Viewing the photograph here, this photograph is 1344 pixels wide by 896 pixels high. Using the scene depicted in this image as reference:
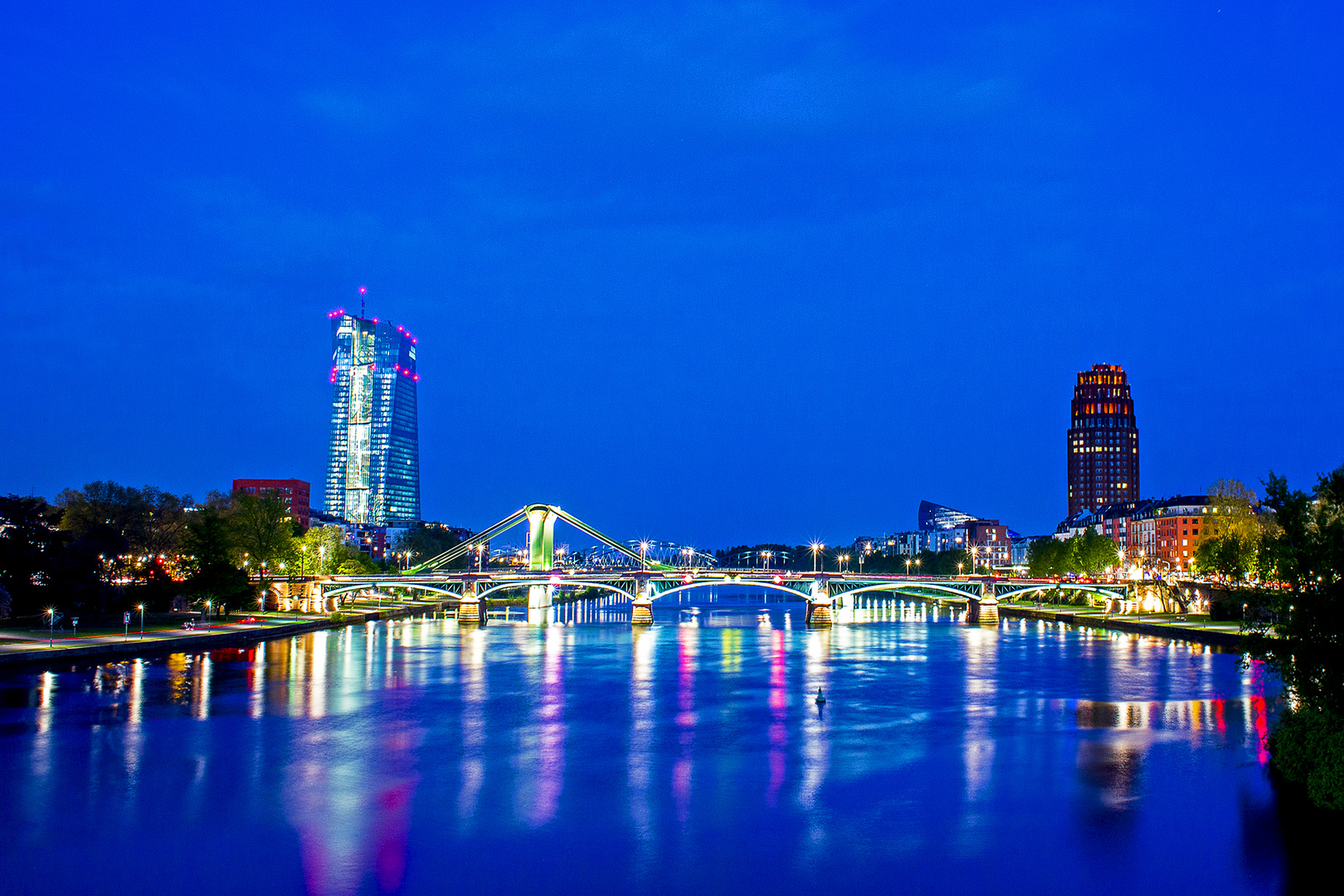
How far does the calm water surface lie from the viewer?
68.9ft

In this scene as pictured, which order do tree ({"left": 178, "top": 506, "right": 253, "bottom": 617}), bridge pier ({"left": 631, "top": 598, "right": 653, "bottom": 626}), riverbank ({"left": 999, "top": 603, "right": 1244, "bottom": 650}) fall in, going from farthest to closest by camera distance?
bridge pier ({"left": 631, "top": 598, "right": 653, "bottom": 626})
tree ({"left": 178, "top": 506, "right": 253, "bottom": 617})
riverbank ({"left": 999, "top": 603, "right": 1244, "bottom": 650})

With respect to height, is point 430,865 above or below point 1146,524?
below

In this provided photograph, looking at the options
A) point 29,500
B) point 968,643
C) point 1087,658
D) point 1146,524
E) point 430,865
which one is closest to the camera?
point 430,865

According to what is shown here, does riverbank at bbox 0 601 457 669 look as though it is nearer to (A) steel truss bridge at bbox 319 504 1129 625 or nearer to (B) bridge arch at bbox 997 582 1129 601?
(A) steel truss bridge at bbox 319 504 1129 625

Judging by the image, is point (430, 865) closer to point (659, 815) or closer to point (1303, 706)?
point (659, 815)

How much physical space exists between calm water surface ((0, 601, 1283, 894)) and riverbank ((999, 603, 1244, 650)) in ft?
54.0

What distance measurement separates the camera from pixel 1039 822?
24.7m

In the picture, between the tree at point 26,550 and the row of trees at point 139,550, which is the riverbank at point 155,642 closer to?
the row of trees at point 139,550

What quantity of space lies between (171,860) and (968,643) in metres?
68.3

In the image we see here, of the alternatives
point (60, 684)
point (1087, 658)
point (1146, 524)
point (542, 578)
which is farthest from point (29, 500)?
point (1146, 524)

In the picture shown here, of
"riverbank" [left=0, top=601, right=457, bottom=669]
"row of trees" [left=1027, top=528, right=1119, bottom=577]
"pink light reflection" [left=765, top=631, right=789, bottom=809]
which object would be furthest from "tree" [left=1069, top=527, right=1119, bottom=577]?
"riverbank" [left=0, top=601, right=457, bottom=669]

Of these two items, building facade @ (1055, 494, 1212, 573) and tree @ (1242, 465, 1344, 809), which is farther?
building facade @ (1055, 494, 1212, 573)

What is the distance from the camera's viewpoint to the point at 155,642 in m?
64.1

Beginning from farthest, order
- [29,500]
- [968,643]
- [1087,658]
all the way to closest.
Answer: [968,643]
[29,500]
[1087,658]
